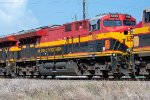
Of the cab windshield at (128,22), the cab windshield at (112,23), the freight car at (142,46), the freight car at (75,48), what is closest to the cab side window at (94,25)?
the freight car at (75,48)

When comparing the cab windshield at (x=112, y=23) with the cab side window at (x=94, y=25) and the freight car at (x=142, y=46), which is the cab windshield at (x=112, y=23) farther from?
the freight car at (x=142, y=46)

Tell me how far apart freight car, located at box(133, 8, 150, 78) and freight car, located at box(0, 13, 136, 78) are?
66cm

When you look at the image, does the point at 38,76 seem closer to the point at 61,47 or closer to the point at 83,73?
the point at 61,47

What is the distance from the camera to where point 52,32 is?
23.2 m

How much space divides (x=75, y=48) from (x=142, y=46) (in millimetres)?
5788

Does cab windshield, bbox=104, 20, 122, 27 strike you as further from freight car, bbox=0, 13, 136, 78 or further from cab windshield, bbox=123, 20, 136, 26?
cab windshield, bbox=123, 20, 136, 26

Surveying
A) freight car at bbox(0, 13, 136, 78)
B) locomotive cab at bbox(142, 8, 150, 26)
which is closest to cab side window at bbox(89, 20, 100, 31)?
freight car at bbox(0, 13, 136, 78)

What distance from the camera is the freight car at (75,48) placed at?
17609 millimetres

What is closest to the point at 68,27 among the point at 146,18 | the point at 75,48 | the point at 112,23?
the point at 75,48

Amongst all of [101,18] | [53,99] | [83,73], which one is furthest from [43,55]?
[53,99]

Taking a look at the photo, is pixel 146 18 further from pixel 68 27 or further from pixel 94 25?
pixel 68 27

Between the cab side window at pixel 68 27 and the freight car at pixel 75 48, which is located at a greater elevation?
the cab side window at pixel 68 27

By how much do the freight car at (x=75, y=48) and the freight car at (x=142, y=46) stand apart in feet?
2.18

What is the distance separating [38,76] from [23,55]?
2.38 meters
